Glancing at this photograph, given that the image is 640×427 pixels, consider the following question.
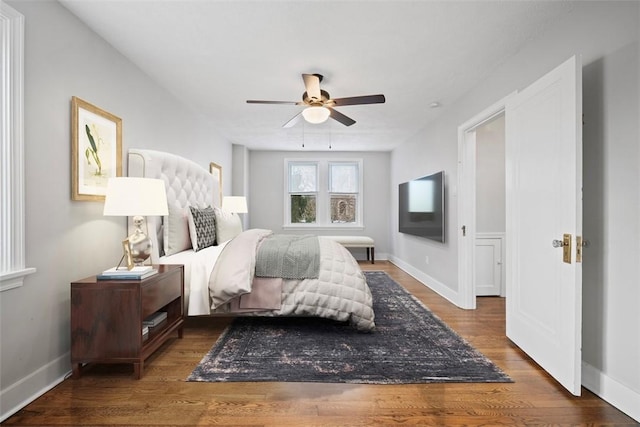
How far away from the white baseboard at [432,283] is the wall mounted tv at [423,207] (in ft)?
1.94

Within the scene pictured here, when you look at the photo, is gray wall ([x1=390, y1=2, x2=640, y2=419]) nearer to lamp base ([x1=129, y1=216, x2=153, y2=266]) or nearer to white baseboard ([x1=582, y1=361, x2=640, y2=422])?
white baseboard ([x1=582, y1=361, x2=640, y2=422])

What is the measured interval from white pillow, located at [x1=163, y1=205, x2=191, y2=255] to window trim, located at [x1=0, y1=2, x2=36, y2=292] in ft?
3.72

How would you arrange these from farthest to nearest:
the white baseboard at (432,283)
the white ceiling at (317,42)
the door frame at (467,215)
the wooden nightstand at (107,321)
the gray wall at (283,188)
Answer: the gray wall at (283,188) → the white baseboard at (432,283) → the door frame at (467,215) → the white ceiling at (317,42) → the wooden nightstand at (107,321)

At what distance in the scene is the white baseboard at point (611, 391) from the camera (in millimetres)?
1496

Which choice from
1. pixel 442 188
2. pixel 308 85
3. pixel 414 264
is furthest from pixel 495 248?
pixel 308 85

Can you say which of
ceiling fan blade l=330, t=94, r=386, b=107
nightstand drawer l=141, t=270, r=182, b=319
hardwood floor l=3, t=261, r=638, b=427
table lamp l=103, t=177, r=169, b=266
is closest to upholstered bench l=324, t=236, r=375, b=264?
ceiling fan blade l=330, t=94, r=386, b=107

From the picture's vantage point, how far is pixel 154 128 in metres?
2.95

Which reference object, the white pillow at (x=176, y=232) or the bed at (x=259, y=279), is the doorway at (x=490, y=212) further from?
the white pillow at (x=176, y=232)

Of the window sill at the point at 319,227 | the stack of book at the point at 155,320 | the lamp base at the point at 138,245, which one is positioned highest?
the lamp base at the point at 138,245

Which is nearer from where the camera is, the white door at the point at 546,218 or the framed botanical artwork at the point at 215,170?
the white door at the point at 546,218

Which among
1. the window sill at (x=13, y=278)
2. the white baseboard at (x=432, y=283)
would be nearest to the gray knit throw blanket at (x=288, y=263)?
the window sill at (x=13, y=278)

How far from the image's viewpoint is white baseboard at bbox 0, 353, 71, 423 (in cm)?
149

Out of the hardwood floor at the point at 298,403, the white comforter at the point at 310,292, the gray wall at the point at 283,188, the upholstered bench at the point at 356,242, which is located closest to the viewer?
the hardwood floor at the point at 298,403

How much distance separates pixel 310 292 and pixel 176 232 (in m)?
1.42
